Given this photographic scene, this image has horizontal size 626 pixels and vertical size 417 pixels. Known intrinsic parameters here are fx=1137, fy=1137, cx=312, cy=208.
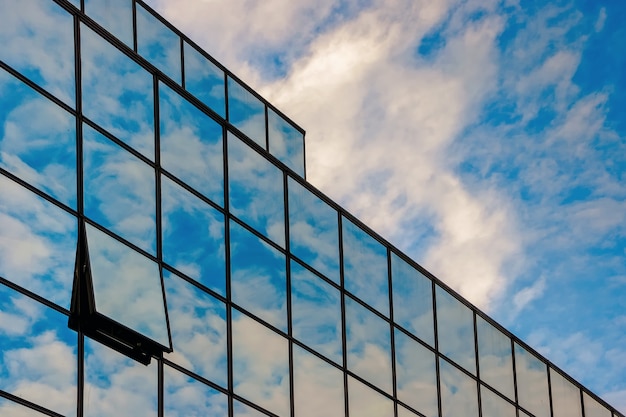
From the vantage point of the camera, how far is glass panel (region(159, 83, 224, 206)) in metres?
27.0

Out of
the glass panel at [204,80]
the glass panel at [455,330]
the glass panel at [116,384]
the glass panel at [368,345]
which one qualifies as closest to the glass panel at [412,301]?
the glass panel at [455,330]

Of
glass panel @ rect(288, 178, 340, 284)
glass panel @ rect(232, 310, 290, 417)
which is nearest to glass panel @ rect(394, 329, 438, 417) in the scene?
glass panel @ rect(288, 178, 340, 284)

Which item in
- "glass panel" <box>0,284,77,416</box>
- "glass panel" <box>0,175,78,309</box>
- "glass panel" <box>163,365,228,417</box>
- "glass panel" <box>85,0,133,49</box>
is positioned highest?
"glass panel" <box>85,0,133,49</box>

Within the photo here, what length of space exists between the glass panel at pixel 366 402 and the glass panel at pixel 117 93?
364 inches

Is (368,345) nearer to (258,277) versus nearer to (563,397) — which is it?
(258,277)

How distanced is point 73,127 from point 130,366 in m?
5.09

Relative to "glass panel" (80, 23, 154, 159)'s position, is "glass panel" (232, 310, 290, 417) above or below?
below

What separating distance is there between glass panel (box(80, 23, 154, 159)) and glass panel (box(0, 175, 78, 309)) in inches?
→ 119

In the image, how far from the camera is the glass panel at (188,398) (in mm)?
23922

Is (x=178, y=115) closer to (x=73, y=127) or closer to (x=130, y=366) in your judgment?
(x=73, y=127)

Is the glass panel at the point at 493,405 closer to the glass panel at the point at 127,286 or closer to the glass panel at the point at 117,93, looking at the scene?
the glass panel at the point at 127,286

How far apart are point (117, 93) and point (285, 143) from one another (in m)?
11.7

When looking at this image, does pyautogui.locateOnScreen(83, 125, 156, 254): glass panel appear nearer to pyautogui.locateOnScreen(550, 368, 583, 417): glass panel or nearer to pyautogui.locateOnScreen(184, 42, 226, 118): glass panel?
pyautogui.locateOnScreen(184, 42, 226, 118): glass panel

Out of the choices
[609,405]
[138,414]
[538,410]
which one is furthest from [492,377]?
[138,414]
